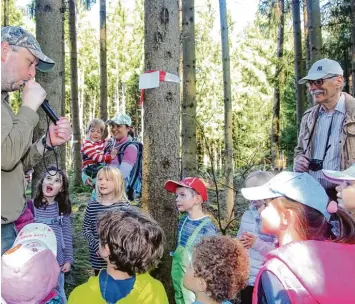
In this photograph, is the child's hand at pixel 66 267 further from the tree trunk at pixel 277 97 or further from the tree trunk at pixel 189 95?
the tree trunk at pixel 277 97

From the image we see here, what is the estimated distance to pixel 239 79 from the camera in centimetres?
3188

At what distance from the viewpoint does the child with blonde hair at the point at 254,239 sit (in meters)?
3.51

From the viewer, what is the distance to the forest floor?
18.0 feet

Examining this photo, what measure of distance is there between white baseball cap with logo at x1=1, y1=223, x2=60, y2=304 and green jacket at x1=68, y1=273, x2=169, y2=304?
0.76ft

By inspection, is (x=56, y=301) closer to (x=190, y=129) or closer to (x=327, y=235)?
(x=327, y=235)

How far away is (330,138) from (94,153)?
10.2ft

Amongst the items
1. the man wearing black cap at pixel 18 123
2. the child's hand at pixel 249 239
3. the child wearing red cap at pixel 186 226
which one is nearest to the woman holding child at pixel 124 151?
the child wearing red cap at pixel 186 226

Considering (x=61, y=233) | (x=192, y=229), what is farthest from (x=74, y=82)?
(x=192, y=229)

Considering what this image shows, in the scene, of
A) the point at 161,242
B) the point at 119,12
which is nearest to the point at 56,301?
the point at 161,242

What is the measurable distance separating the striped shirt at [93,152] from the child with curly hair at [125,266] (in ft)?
10.5

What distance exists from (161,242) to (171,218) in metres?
1.48

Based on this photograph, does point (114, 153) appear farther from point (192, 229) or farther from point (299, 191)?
point (299, 191)

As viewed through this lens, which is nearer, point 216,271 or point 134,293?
point 216,271

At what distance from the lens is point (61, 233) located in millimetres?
4367
